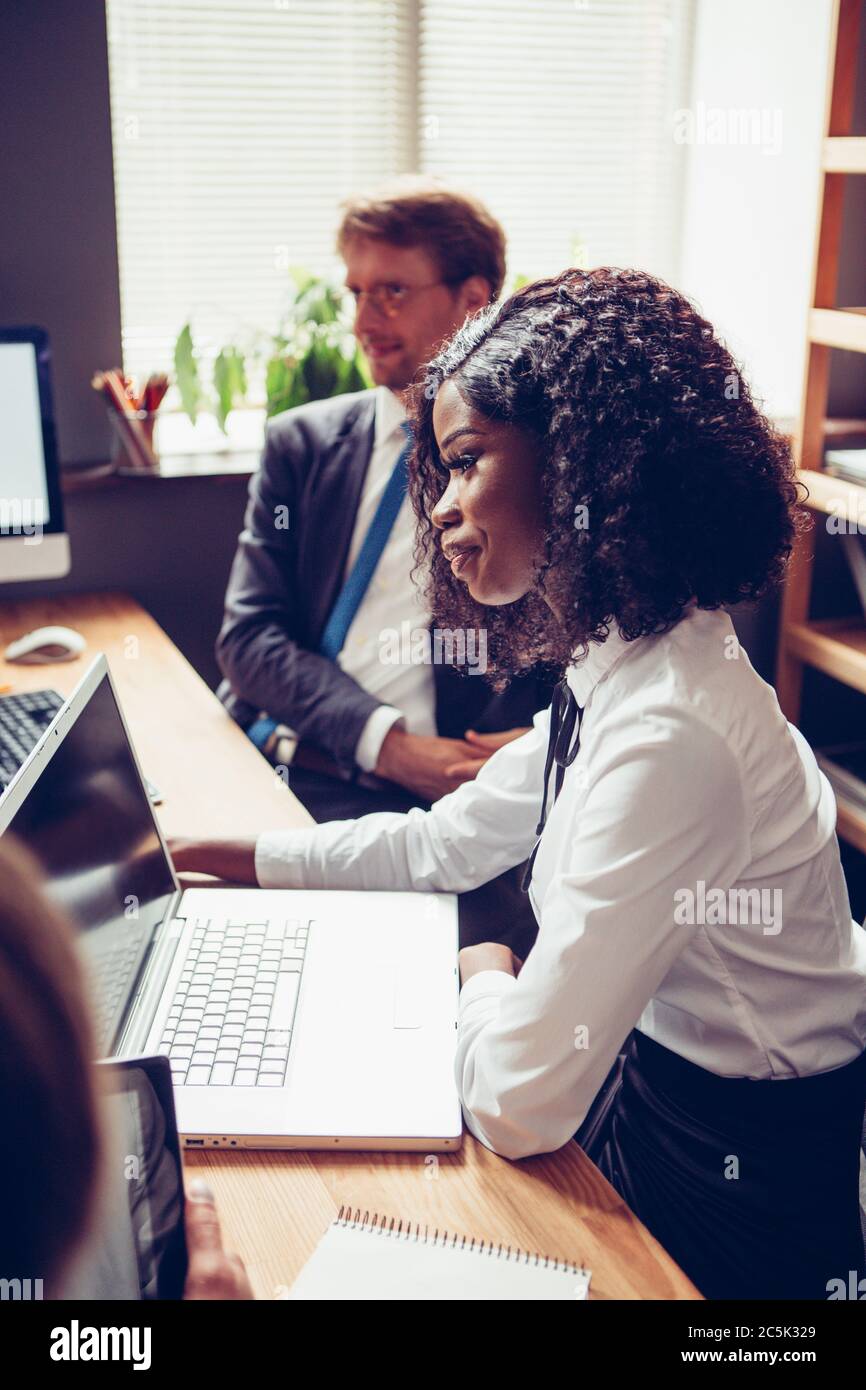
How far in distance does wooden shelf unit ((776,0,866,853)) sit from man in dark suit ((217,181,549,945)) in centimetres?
60

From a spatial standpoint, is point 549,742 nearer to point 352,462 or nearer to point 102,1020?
point 102,1020

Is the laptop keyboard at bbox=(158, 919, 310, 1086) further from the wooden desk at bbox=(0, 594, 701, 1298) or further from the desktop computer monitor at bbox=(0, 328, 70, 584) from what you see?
the desktop computer monitor at bbox=(0, 328, 70, 584)

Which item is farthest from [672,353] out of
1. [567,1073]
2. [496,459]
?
[567,1073]

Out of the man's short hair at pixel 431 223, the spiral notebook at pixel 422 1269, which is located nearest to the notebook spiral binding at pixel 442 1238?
the spiral notebook at pixel 422 1269

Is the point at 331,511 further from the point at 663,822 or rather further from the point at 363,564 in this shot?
the point at 663,822

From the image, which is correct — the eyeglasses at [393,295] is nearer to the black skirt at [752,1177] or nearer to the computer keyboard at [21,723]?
the computer keyboard at [21,723]

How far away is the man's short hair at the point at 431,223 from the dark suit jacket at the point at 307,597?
0.26 meters

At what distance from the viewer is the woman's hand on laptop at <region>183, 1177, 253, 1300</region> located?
0.78 meters

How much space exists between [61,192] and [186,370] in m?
0.39

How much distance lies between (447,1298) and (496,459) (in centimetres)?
64

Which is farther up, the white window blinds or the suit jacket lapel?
the white window blinds

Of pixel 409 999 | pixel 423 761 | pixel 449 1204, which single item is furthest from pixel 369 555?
pixel 449 1204

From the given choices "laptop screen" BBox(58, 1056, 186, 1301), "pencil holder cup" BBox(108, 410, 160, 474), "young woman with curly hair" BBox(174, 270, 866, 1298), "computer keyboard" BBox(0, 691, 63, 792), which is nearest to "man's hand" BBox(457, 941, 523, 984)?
"young woman with curly hair" BBox(174, 270, 866, 1298)

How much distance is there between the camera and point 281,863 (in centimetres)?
133
